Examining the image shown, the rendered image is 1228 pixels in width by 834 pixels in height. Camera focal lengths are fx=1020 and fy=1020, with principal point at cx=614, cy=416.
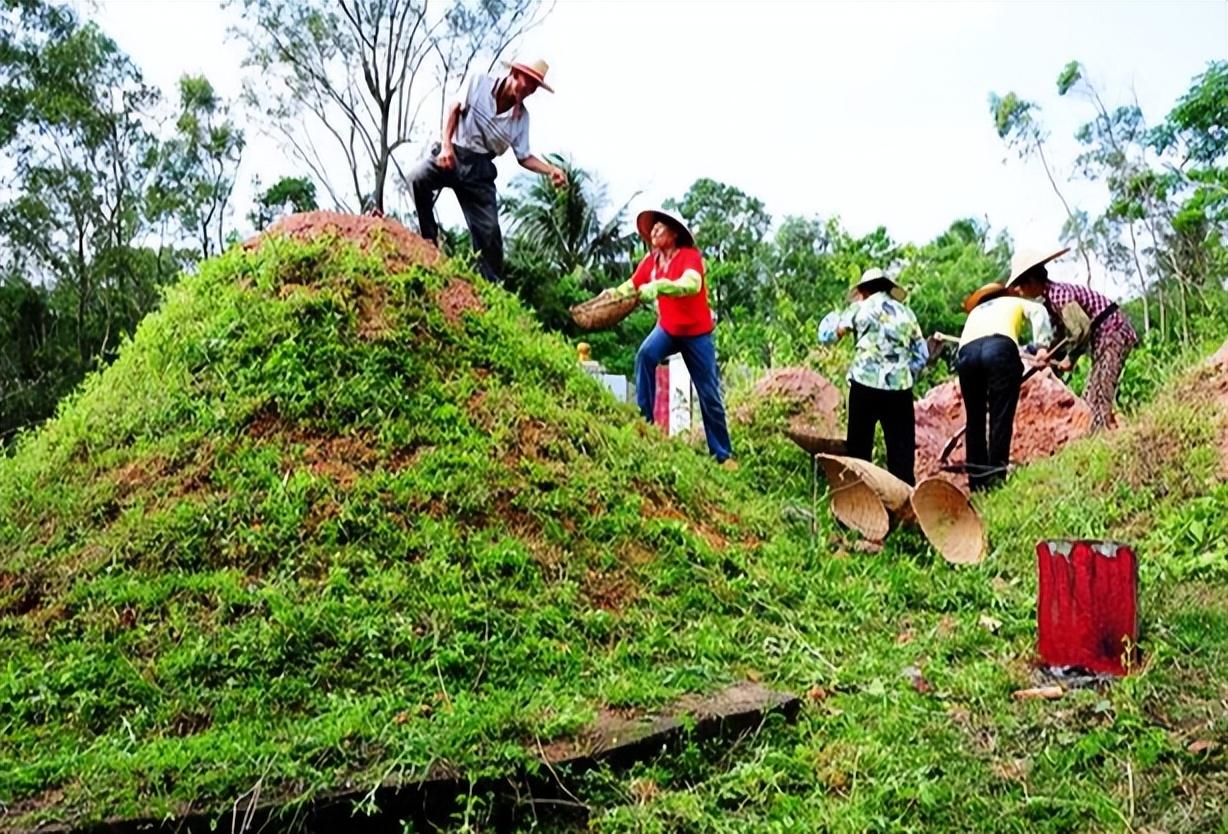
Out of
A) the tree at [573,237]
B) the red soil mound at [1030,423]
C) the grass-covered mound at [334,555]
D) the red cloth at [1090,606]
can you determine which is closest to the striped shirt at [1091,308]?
the red soil mound at [1030,423]

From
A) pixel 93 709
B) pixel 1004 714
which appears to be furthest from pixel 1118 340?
→ pixel 93 709

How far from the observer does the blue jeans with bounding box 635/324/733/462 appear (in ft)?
19.5

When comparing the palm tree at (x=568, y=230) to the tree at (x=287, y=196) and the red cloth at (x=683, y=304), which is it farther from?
the red cloth at (x=683, y=304)

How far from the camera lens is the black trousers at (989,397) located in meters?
5.81

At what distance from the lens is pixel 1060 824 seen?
8.29 feet

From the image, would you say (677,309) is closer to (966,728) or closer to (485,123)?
(485,123)

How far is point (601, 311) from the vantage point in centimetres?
564

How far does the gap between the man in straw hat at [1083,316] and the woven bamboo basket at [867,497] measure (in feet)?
4.91

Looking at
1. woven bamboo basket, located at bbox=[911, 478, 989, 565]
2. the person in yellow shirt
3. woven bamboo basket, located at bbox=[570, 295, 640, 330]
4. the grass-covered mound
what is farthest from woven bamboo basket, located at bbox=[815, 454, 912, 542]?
woven bamboo basket, located at bbox=[570, 295, 640, 330]

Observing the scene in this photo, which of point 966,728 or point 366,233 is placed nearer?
point 966,728

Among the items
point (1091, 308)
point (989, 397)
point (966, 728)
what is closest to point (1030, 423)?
point (1091, 308)

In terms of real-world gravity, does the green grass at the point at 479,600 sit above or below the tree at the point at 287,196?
below

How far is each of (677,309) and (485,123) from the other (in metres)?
1.48

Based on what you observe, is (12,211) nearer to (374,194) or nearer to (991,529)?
(374,194)
